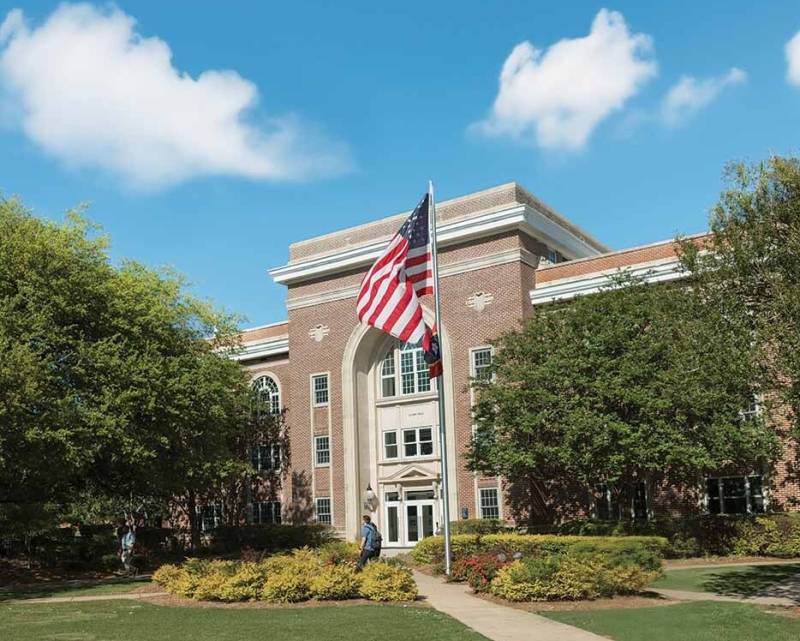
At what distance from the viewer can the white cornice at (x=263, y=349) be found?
44906 millimetres

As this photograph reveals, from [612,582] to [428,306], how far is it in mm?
22296

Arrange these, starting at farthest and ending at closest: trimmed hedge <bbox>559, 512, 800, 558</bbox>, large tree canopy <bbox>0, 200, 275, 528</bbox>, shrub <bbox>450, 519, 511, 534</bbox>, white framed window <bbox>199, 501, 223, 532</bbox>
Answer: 1. white framed window <bbox>199, 501, 223, 532</bbox>
2. shrub <bbox>450, 519, 511, 534</bbox>
3. trimmed hedge <bbox>559, 512, 800, 558</bbox>
4. large tree canopy <bbox>0, 200, 275, 528</bbox>

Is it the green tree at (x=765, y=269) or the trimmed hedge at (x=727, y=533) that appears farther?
the trimmed hedge at (x=727, y=533)

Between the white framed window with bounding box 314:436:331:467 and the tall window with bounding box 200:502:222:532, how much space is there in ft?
24.5

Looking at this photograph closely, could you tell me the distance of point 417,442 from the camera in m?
39.9

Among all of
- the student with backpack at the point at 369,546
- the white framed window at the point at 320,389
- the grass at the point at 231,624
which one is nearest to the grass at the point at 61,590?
the grass at the point at 231,624

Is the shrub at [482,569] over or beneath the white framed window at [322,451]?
beneath

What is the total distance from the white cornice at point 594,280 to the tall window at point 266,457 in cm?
1567

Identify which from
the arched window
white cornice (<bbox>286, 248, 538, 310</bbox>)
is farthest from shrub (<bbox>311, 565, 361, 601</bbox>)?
the arched window

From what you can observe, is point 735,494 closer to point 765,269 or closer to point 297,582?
point 765,269

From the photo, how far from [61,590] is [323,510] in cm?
1813

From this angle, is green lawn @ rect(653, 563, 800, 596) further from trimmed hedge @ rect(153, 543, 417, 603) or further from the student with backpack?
trimmed hedge @ rect(153, 543, 417, 603)

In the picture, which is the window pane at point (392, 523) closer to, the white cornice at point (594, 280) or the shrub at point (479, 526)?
the shrub at point (479, 526)

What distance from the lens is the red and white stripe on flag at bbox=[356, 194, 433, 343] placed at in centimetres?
2070
